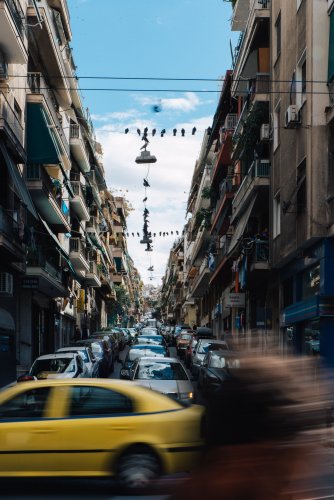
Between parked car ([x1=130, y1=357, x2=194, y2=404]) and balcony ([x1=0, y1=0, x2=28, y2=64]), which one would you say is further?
balcony ([x1=0, y1=0, x2=28, y2=64])

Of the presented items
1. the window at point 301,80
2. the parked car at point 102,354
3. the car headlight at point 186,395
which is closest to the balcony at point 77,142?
the parked car at point 102,354

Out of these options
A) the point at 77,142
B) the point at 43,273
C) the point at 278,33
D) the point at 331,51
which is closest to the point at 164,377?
the point at 331,51

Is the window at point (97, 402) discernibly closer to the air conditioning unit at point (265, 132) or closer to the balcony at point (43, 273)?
the balcony at point (43, 273)

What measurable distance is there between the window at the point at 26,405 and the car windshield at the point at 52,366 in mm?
8809

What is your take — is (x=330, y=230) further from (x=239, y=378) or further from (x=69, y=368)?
(x=239, y=378)

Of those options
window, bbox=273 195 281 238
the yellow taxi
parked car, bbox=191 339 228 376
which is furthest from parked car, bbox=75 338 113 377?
the yellow taxi

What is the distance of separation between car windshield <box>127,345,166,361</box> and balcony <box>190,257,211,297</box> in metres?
28.1

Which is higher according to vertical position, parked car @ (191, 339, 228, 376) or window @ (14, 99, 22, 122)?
window @ (14, 99, 22, 122)

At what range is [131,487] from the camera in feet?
27.8

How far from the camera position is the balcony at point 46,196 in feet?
97.3

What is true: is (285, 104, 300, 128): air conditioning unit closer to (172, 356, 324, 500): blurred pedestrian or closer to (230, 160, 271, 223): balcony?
(230, 160, 271, 223): balcony

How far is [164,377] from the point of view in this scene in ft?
53.2

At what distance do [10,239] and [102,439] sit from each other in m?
15.3

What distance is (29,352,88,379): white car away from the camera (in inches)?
699
